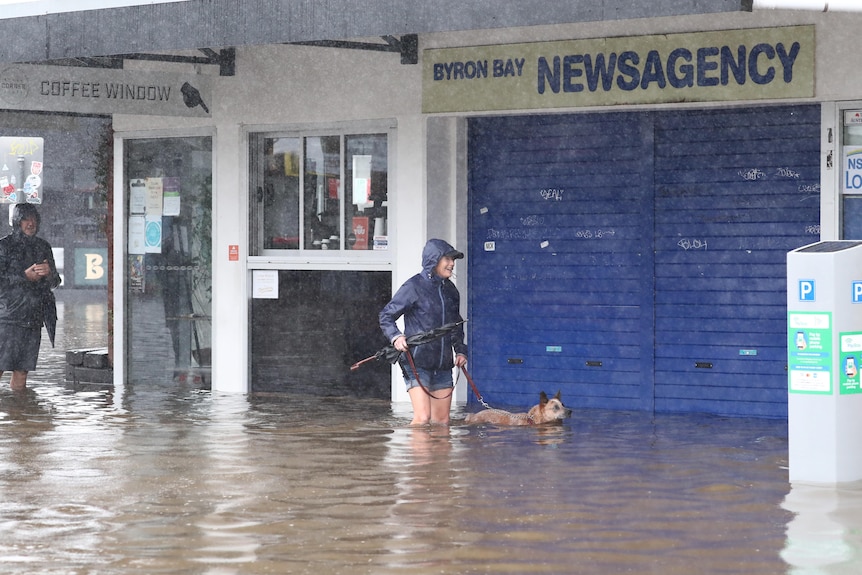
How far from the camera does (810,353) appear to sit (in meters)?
9.05

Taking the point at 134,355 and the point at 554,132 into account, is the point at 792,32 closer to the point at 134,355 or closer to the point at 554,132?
the point at 554,132

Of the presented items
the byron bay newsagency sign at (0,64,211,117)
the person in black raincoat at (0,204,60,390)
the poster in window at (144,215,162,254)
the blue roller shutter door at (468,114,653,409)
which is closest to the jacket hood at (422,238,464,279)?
the blue roller shutter door at (468,114,653,409)

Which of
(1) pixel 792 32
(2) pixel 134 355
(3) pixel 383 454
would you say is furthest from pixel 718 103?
(2) pixel 134 355

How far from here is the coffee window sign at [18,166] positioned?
1662 inches

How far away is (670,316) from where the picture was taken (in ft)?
43.8

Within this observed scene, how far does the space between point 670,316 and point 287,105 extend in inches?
175

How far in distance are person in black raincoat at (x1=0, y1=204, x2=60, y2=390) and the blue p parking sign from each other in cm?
885

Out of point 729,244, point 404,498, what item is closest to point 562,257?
point 729,244

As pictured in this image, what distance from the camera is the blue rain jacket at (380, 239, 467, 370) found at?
37.6 ft

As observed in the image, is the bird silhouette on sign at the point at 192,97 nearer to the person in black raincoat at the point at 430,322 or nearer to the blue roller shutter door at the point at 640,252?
the blue roller shutter door at the point at 640,252

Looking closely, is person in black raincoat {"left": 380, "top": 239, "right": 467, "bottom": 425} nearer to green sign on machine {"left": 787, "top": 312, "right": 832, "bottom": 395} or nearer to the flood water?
the flood water

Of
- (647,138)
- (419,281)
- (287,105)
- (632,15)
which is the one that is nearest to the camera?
(632,15)

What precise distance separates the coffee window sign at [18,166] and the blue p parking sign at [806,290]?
117ft

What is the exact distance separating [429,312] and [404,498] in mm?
3142
